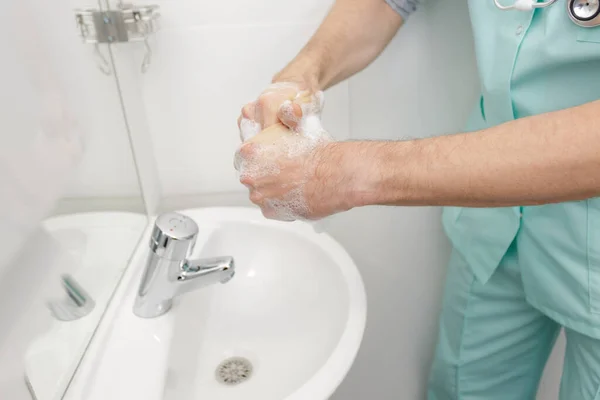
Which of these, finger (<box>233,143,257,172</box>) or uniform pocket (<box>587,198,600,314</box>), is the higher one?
finger (<box>233,143,257,172</box>)

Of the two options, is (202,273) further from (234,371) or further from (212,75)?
(212,75)

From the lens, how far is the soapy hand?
25.4 inches

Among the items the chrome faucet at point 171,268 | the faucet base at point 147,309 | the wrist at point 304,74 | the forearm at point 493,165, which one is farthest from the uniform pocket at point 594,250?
the faucet base at point 147,309

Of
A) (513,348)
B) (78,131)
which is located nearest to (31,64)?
(78,131)

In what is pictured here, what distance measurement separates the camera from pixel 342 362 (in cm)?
73

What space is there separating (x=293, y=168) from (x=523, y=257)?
0.47 meters

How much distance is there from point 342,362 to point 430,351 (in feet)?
2.33

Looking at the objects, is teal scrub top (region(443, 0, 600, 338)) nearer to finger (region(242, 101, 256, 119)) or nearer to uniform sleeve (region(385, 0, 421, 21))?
uniform sleeve (region(385, 0, 421, 21))

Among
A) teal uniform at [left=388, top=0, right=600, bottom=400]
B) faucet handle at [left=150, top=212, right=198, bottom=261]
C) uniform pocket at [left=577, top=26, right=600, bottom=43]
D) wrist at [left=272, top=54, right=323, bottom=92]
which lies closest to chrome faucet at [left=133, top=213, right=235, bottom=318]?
faucet handle at [left=150, top=212, right=198, bottom=261]

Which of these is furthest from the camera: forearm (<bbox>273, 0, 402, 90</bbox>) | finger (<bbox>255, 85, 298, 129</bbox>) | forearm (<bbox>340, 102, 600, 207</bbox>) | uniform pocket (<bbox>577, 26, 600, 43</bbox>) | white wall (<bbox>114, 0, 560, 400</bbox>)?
white wall (<bbox>114, 0, 560, 400</bbox>)

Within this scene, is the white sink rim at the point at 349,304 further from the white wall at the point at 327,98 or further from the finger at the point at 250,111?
the finger at the point at 250,111

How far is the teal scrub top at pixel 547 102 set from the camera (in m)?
0.69

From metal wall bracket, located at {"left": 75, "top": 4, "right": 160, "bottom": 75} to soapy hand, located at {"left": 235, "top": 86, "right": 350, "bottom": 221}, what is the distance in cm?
37

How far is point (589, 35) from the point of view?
643 millimetres
